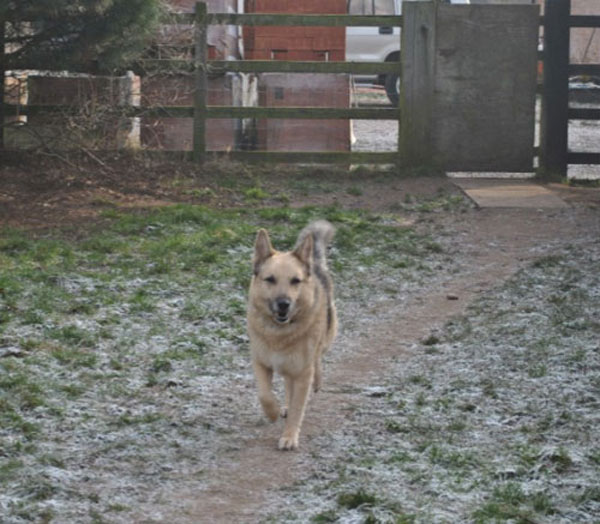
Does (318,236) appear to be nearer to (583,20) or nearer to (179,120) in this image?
(179,120)

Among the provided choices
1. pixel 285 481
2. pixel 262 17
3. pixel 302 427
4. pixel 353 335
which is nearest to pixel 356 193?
pixel 262 17

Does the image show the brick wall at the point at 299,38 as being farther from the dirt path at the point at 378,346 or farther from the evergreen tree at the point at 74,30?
the dirt path at the point at 378,346

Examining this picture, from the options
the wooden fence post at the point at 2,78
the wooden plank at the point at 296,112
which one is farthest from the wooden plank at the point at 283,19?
the wooden fence post at the point at 2,78

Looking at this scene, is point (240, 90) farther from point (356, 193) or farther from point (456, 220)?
point (456, 220)

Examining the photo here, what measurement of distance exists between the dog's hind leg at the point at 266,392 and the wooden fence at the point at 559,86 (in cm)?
1008

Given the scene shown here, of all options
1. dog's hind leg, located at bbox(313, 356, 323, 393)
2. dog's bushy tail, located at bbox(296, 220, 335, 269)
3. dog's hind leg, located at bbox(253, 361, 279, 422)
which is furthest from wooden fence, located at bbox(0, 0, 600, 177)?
dog's hind leg, located at bbox(253, 361, 279, 422)

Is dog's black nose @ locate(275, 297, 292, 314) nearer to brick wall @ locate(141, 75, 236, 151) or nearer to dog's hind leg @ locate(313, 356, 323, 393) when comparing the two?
dog's hind leg @ locate(313, 356, 323, 393)

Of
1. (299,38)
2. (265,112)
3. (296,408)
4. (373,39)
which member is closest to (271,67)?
(265,112)

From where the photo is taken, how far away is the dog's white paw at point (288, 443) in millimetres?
6129

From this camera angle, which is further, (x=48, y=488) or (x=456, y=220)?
(x=456, y=220)

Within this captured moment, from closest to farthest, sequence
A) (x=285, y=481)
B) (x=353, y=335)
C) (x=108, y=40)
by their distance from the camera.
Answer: (x=285, y=481) < (x=353, y=335) < (x=108, y=40)

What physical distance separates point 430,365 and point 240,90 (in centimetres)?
982

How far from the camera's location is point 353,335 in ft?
28.1

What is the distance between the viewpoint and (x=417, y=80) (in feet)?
51.6
